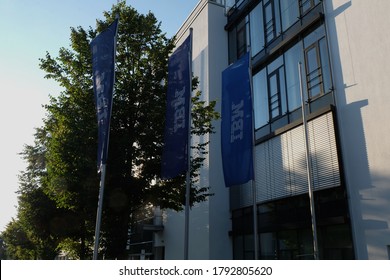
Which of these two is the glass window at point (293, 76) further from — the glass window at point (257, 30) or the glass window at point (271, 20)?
the glass window at point (257, 30)

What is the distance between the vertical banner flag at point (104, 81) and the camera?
441 inches

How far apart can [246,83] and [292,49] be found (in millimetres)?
7222

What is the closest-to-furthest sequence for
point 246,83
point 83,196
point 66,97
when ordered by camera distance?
point 246,83
point 83,196
point 66,97

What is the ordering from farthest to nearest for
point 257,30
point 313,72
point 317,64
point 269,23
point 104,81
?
point 257,30
point 269,23
point 313,72
point 317,64
point 104,81

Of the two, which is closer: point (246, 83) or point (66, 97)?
point (246, 83)

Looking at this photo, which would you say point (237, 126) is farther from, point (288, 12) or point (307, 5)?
point (288, 12)

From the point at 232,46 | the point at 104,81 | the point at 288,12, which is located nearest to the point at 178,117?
the point at 104,81

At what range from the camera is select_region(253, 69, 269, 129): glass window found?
65.1 feet

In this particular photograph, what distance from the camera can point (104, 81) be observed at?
38.2 ft

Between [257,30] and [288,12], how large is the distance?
2.98m

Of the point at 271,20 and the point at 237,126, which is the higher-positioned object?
the point at 271,20

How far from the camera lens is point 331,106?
48.9 ft
